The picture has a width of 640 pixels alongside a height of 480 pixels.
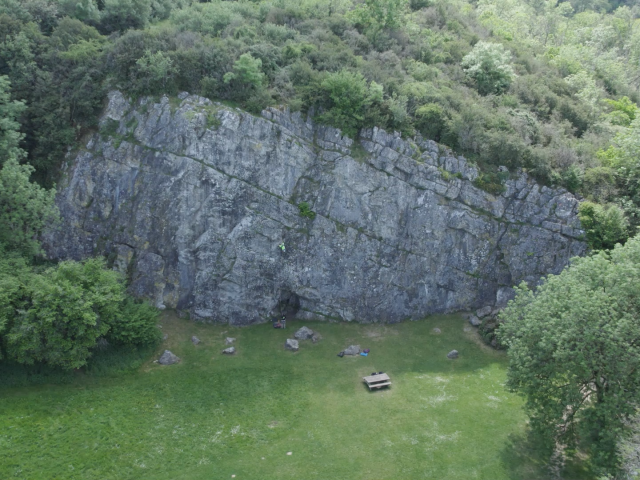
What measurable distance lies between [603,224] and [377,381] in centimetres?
1569

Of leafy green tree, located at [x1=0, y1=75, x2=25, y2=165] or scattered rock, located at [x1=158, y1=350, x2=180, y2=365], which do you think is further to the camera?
leafy green tree, located at [x1=0, y1=75, x2=25, y2=165]

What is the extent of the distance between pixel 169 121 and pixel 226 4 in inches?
645

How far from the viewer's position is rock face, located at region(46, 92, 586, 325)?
90.6ft

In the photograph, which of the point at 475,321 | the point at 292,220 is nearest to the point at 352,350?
the point at 475,321

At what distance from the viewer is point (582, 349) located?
18062 millimetres

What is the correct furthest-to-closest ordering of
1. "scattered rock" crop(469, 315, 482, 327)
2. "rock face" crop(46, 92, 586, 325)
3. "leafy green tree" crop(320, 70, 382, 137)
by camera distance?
"leafy green tree" crop(320, 70, 382, 137) < "scattered rock" crop(469, 315, 482, 327) < "rock face" crop(46, 92, 586, 325)

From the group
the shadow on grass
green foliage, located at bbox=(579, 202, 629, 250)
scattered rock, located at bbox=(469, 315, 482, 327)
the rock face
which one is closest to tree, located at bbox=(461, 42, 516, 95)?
the rock face

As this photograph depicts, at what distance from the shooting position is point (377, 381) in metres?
23.9

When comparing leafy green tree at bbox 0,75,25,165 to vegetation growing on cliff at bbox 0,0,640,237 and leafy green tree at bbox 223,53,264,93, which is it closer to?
vegetation growing on cliff at bbox 0,0,640,237

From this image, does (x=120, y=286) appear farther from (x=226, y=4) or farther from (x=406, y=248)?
(x=226, y=4)

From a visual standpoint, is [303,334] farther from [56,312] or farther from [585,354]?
[585,354]

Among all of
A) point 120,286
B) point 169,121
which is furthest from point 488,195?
point 120,286

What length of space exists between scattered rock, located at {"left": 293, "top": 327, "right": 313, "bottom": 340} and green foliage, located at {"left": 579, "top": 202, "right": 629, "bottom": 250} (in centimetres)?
1673

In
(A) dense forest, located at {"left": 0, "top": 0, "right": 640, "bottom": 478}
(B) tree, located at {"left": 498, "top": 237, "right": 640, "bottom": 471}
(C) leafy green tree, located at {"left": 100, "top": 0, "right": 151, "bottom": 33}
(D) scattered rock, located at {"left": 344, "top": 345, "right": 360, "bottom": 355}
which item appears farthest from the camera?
(C) leafy green tree, located at {"left": 100, "top": 0, "right": 151, "bottom": 33}
